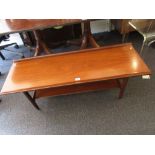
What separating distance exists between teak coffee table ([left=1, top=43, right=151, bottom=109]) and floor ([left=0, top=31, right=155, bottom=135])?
7.4 inches

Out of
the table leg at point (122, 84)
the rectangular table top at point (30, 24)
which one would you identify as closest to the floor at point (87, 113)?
the table leg at point (122, 84)

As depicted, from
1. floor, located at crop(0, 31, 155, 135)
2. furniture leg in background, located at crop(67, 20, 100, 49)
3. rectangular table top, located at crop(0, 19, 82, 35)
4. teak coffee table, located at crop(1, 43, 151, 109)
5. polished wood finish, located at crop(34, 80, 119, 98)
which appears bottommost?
floor, located at crop(0, 31, 155, 135)

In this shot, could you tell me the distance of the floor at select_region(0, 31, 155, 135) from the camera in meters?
1.44

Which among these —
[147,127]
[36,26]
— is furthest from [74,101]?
[36,26]

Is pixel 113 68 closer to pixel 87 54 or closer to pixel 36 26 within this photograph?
pixel 87 54

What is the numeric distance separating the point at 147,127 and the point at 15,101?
1.46 meters

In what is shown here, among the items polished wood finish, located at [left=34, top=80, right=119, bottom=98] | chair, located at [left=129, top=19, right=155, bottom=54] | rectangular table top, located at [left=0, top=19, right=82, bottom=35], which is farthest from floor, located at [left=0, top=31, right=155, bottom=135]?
rectangular table top, located at [left=0, top=19, right=82, bottom=35]

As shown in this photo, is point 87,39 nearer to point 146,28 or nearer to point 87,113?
point 146,28

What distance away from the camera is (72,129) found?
4.83ft

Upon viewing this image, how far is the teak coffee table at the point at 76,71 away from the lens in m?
1.26

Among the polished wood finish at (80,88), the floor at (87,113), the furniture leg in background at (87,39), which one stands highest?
the furniture leg in background at (87,39)

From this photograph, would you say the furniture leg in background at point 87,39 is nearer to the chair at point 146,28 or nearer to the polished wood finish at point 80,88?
the chair at point 146,28

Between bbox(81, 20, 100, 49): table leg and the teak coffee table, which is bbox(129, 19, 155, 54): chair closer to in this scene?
the teak coffee table
